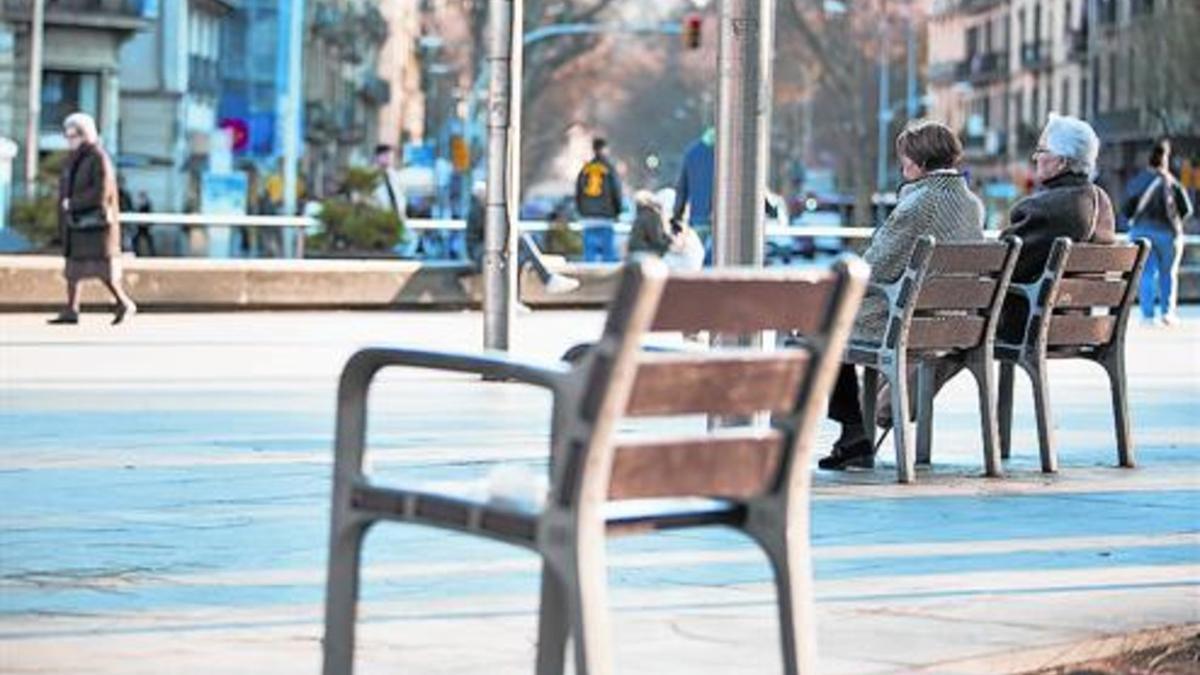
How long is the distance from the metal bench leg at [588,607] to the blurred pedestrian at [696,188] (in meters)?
20.0

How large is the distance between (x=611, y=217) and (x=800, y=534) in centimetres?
2783

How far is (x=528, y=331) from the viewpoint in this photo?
24.2 metres

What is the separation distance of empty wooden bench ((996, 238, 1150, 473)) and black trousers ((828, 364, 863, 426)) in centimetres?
72

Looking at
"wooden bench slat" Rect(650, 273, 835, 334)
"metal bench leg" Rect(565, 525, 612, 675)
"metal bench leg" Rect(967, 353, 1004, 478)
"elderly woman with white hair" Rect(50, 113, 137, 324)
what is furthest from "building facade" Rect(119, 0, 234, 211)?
"metal bench leg" Rect(565, 525, 612, 675)

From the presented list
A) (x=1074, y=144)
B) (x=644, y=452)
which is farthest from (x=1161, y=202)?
(x=644, y=452)

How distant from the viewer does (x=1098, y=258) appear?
41.0ft

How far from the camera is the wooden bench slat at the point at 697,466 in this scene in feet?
17.9

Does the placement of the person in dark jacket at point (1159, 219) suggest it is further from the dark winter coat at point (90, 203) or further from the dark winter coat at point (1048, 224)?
the dark winter coat at point (1048, 224)

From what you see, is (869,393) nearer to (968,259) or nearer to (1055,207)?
(968,259)

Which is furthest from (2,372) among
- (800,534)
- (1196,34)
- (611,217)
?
(1196,34)

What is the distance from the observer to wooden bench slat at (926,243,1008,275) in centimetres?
1173

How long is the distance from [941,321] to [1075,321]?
95cm

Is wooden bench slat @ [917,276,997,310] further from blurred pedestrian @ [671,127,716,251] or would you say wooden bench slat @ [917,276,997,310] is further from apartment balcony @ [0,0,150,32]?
apartment balcony @ [0,0,150,32]

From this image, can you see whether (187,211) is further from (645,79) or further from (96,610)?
(645,79)
